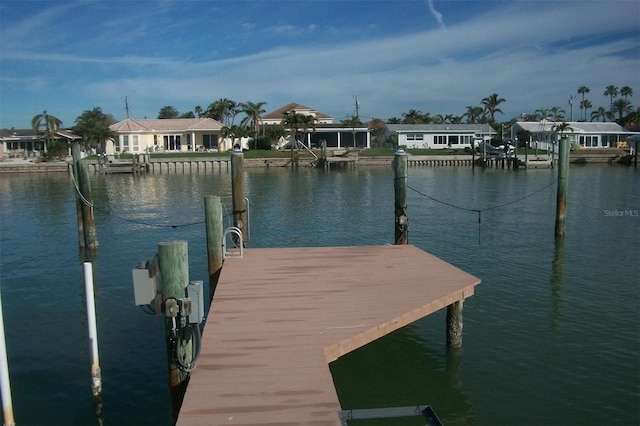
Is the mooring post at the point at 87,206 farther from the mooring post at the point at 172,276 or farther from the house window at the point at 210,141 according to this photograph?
the house window at the point at 210,141

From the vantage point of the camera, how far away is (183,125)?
73438mm

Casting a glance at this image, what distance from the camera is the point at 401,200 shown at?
553 inches

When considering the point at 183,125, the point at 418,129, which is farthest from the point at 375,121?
the point at 183,125

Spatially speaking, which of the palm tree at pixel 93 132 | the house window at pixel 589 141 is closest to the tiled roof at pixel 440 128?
the house window at pixel 589 141

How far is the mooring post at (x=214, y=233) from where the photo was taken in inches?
432

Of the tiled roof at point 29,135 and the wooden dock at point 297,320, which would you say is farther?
the tiled roof at point 29,135

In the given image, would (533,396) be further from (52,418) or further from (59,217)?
(59,217)

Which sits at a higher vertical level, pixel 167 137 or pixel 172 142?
pixel 167 137

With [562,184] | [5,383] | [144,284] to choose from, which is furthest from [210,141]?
[144,284]

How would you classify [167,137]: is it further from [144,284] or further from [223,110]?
[144,284]

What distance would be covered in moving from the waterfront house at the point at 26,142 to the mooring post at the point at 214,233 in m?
70.0

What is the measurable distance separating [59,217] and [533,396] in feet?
78.7

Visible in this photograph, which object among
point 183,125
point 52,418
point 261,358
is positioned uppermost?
point 183,125

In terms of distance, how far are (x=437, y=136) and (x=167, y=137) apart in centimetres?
3685
